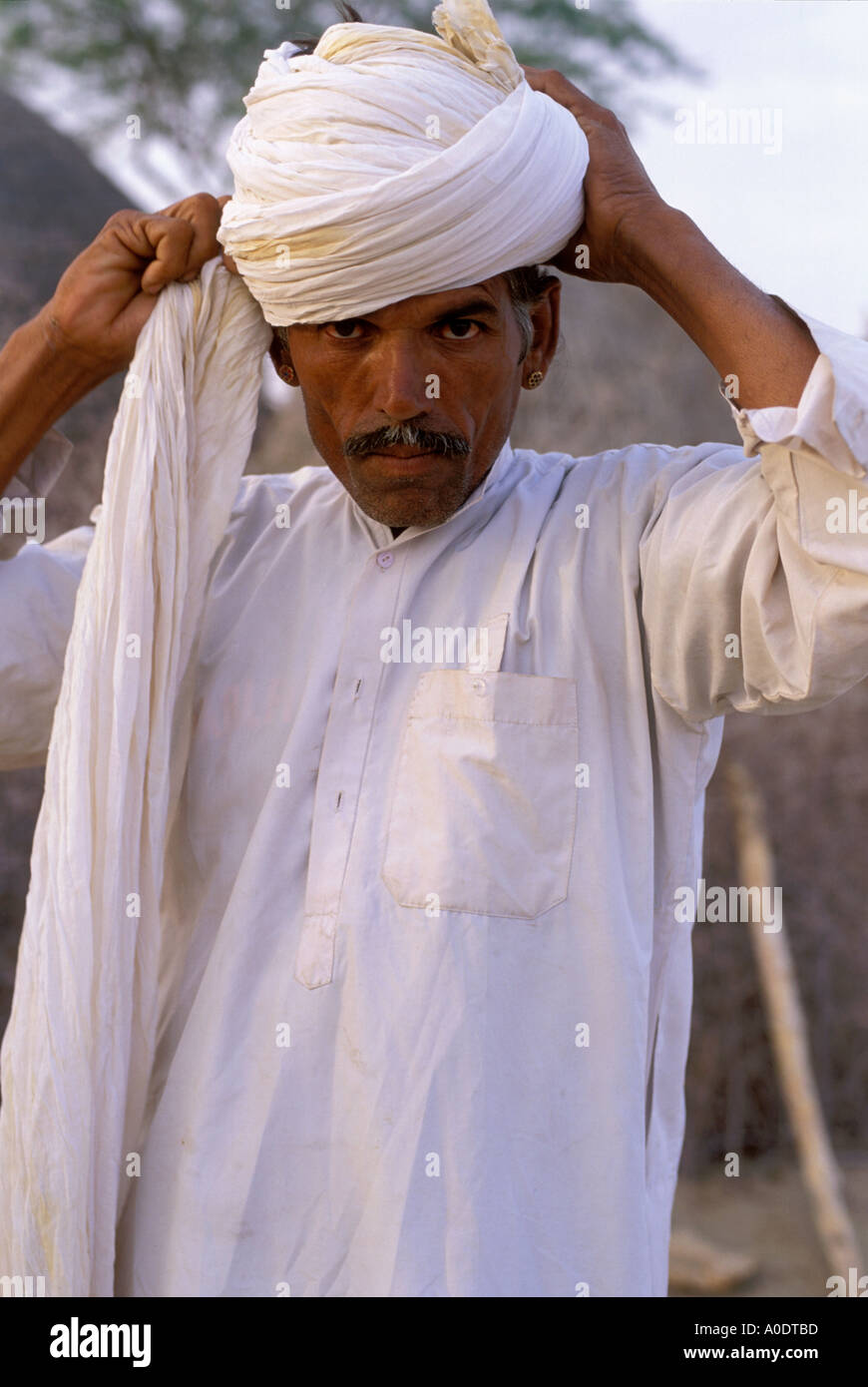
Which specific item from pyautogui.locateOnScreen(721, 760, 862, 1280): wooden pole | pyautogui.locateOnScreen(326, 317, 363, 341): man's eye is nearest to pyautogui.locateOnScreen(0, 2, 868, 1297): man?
pyautogui.locateOnScreen(326, 317, 363, 341): man's eye

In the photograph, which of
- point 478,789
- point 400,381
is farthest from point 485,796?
point 400,381

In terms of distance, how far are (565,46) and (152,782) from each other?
389 centimetres

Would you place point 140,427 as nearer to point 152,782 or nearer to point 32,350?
point 32,350

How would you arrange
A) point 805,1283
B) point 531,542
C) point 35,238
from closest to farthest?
1. point 531,542
2. point 805,1283
3. point 35,238

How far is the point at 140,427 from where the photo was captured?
76.3 inches

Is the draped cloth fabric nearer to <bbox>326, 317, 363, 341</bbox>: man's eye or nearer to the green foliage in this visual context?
<bbox>326, 317, 363, 341</bbox>: man's eye

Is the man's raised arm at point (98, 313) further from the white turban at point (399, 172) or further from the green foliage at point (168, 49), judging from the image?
the green foliage at point (168, 49)

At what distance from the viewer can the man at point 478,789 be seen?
1664 millimetres

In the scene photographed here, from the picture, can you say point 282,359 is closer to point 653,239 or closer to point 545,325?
point 545,325

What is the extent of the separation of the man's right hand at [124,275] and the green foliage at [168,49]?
322 cm

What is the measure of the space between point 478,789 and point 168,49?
422 centimetres

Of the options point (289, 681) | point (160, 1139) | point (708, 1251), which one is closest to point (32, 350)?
point (289, 681)

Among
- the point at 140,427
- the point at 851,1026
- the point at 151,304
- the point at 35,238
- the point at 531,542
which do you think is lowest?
the point at 851,1026

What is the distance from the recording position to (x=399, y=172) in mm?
1731
